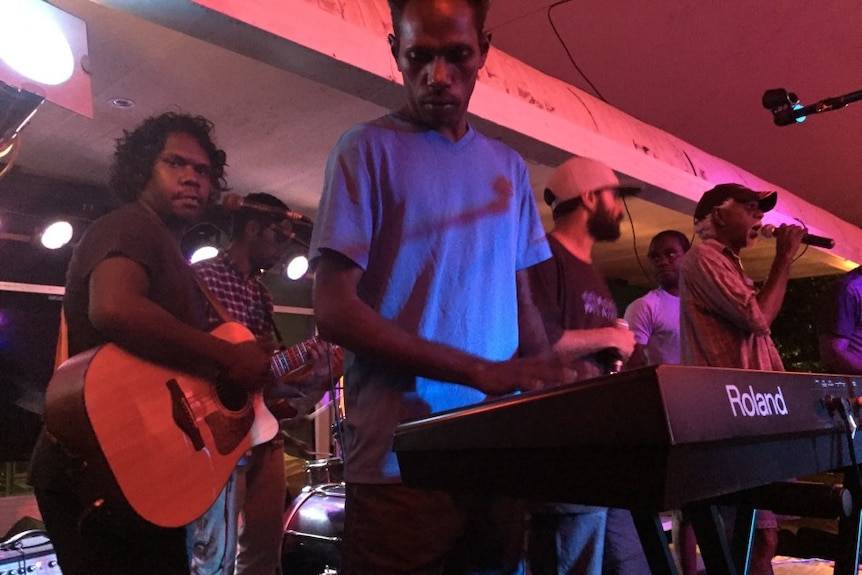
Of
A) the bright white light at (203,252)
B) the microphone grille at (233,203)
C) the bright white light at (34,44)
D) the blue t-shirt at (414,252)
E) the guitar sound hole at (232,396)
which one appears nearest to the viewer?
the blue t-shirt at (414,252)

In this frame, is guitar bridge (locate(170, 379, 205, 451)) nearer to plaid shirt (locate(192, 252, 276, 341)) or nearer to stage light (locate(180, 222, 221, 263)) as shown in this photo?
plaid shirt (locate(192, 252, 276, 341))

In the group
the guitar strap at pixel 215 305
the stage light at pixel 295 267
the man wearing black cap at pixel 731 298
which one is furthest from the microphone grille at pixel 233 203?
the stage light at pixel 295 267

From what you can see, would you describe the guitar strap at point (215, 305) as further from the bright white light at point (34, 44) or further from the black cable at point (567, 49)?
the black cable at point (567, 49)

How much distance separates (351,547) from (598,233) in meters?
1.60

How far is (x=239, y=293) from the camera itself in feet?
9.46

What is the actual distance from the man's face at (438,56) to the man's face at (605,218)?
4.00 feet

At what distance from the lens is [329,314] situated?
0.95 m

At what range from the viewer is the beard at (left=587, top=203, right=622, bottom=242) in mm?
2273

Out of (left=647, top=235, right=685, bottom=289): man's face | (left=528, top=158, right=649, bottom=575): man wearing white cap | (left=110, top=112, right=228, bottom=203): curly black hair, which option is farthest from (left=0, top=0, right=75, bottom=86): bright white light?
(left=647, top=235, right=685, bottom=289): man's face

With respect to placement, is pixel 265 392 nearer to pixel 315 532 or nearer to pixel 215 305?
pixel 215 305

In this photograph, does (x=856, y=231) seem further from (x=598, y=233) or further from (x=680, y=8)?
(x=598, y=233)

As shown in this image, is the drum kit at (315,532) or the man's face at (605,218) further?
the drum kit at (315,532)

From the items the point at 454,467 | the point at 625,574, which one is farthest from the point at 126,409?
the point at 625,574

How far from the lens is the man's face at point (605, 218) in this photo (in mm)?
2277
